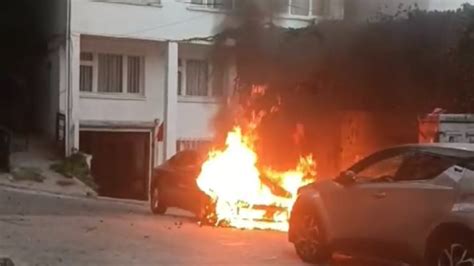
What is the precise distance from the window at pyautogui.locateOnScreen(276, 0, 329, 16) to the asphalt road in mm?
5247

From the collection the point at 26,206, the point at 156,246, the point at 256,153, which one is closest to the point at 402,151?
the point at 156,246

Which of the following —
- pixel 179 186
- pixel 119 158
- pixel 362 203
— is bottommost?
pixel 119 158

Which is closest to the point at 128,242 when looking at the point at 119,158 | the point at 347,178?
the point at 347,178

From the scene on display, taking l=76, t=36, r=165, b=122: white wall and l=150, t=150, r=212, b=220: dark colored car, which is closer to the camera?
l=150, t=150, r=212, b=220: dark colored car

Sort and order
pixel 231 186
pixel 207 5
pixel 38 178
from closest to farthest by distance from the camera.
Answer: pixel 231 186, pixel 38 178, pixel 207 5

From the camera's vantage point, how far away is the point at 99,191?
28188 mm

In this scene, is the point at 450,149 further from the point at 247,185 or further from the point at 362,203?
the point at 247,185

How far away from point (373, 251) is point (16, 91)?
22.6 m

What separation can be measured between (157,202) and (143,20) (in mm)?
10718

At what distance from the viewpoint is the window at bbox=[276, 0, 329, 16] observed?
65.7 feet

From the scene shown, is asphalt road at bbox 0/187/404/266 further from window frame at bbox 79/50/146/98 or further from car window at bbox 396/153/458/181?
window frame at bbox 79/50/146/98

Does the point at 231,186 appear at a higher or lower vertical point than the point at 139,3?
lower

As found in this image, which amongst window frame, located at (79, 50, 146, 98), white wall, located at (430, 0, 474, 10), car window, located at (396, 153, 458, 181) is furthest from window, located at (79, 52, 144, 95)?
car window, located at (396, 153, 458, 181)

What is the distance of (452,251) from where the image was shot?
943 centimetres
